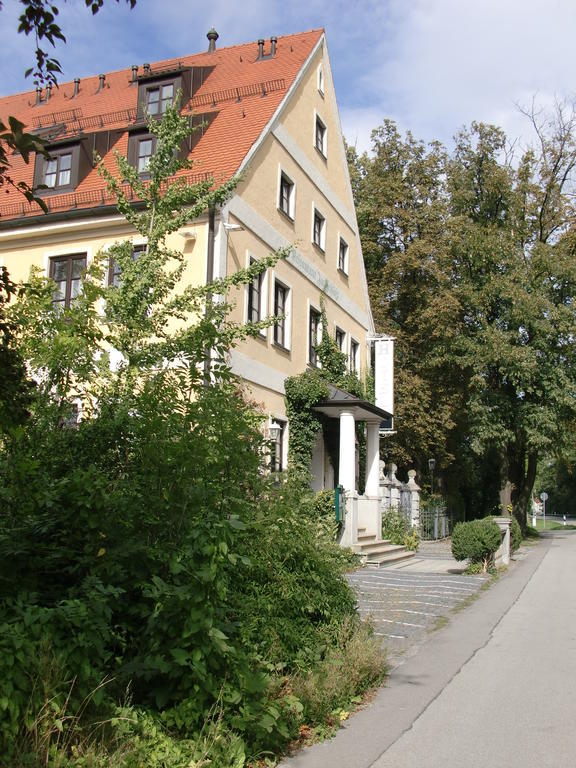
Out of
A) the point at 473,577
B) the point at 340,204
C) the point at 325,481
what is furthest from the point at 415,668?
the point at 340,204

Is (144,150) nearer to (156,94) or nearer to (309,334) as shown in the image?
(156,94)

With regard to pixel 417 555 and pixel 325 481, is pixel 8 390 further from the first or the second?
pixel 417 555

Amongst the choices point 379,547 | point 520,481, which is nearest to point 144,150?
point 379,547

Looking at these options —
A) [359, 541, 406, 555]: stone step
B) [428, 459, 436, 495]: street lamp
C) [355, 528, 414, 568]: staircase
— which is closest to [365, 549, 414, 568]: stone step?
[355, 528, 414, 568]: staircase

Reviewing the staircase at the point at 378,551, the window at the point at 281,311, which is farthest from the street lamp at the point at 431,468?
the window at the point at 281,311

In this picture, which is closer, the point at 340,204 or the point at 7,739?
the point at 7,739

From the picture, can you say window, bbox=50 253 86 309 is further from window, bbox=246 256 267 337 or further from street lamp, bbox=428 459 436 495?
street lamp, bbox=428 459 436 495

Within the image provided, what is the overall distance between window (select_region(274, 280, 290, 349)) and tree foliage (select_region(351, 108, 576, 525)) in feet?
41.0

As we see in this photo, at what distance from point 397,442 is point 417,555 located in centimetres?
1067

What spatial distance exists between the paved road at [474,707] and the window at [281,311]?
1041 cm

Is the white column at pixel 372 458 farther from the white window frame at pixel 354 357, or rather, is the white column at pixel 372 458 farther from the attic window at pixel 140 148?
the attic window at pixel 140 148

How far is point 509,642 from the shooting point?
30.7 ft

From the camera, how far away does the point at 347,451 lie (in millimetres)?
20250

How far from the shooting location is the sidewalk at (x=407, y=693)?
506 cm
